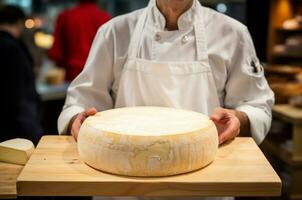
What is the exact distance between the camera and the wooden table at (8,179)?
3.37 ft

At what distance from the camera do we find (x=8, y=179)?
1082 mm

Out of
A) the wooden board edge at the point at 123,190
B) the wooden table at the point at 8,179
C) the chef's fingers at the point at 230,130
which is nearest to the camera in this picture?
the wooden board edge at the point at 123,190

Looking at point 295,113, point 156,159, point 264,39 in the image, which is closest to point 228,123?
point 156,159

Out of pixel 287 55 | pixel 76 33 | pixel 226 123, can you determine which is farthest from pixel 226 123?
pixel 287 55

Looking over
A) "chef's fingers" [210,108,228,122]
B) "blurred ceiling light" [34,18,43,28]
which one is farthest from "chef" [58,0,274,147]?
"blurred ceiling light" [34,18,43,28]

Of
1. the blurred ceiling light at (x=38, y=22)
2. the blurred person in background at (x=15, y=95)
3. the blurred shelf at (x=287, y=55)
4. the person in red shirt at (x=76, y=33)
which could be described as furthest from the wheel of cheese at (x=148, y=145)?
the blurred ceiling light at (x=38, y=22)

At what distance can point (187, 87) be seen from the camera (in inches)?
52.4

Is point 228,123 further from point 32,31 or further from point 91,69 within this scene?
point 32,31

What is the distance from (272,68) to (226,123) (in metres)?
4.15

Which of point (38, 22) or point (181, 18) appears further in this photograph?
point (38, 22)

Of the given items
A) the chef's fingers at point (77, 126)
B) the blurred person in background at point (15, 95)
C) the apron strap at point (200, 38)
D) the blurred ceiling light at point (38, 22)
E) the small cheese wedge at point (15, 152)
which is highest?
the apron strap at point (200, 38)

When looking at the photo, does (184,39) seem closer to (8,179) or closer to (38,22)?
(8,179)

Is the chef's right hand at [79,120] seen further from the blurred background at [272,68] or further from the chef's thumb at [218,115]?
the blurred background at [272,68]

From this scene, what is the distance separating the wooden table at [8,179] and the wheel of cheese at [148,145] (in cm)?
18
